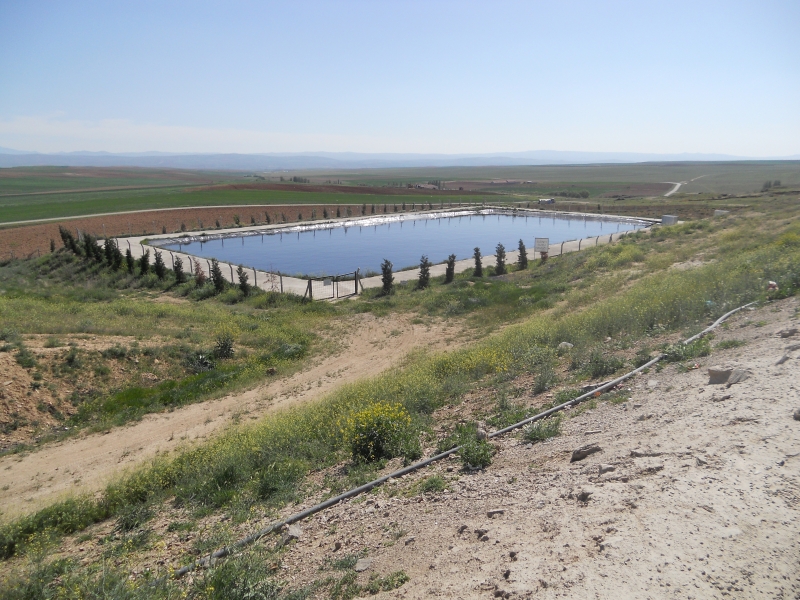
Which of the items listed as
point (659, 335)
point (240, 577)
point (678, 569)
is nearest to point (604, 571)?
point (678, 569)

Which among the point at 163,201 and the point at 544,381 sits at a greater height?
the point at 163,201

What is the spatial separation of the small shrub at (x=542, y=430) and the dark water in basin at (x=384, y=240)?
817 inches

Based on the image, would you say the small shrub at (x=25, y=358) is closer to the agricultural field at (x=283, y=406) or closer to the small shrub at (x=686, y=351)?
the agricultural field at (x=283, y=406)

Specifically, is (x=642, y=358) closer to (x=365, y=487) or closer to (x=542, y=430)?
(x=542, y=430)

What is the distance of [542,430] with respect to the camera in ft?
22.3

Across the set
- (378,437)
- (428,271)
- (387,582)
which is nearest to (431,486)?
(378,437)

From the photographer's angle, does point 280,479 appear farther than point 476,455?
Yes

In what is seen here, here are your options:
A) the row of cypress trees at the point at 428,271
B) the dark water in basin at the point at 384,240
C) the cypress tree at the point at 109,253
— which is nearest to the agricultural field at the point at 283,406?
the row of cypress trees at the point at 428,271

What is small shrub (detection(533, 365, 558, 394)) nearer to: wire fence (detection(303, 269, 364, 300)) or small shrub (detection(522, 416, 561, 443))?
small shrub (detection(522, 416, 561, 443))

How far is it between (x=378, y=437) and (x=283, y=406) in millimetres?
4056

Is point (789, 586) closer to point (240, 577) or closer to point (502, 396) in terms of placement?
point (240, 577)

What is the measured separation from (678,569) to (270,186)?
3211 inches

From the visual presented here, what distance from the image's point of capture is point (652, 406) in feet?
22.4

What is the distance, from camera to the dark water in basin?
100 ft
